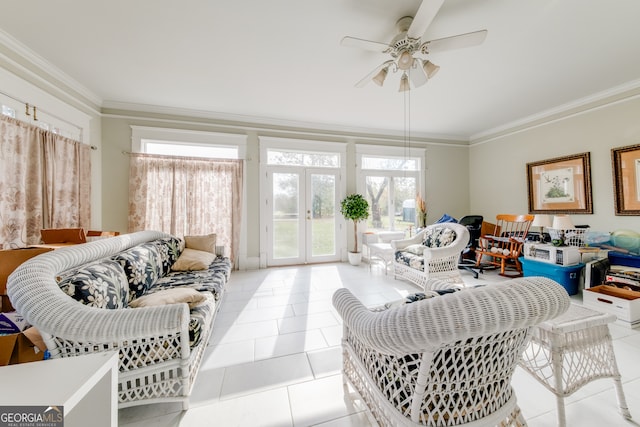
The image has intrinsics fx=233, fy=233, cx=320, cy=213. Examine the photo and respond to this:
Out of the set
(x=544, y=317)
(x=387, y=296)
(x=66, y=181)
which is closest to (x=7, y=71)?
(x=66, y=181)

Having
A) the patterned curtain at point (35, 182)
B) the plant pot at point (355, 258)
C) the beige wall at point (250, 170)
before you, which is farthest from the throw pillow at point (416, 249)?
the patterned curtain at point (35, 182)

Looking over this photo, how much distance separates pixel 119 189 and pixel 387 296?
4.19 metres

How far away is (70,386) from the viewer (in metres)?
0.61

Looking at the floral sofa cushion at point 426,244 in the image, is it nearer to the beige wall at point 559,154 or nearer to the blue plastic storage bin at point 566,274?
the blue plastic storage bin at point 566,274

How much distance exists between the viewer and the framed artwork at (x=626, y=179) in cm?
295

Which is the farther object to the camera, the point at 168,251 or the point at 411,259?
the point at 411,259

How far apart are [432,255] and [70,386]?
293cm

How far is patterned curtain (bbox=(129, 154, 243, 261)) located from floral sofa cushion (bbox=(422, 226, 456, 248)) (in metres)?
3.04

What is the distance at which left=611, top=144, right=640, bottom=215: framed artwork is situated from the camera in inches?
116

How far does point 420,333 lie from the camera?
0.65 m

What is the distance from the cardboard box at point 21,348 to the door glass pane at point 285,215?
3236 mm

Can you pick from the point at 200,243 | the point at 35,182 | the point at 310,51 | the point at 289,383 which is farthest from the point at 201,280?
the point at 310,51

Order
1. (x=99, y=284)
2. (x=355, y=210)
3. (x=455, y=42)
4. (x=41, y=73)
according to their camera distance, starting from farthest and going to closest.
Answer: (x=355, y=210)
(x=41, y=73)
(x=455, y=42)
(x=99, y=284)

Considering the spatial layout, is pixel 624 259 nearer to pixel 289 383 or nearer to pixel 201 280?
pixel 289 383
